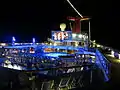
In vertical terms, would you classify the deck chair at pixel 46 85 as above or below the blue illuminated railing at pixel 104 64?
below

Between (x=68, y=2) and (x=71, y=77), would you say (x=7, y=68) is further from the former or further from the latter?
(x=68, y=2)

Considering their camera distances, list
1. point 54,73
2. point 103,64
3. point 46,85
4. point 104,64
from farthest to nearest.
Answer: point 103,64 < point 104,64 < point 54,73 < point 46,85

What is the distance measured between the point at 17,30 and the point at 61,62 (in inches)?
2407

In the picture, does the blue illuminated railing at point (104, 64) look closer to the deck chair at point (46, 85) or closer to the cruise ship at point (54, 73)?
the cruise ship at point (54, 73)

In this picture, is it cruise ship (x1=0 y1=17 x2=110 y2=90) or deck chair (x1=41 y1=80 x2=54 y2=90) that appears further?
deck chair (x1=41 y1=80 x2=54 y2=90)

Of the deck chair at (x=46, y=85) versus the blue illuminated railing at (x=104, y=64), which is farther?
the blue illuminated railing at (x=104, y=64)

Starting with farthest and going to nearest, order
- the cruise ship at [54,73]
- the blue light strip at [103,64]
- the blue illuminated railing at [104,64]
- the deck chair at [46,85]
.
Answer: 1. the blue light strip at [103,64]
2. the blue illuminated railing at [104,64]
3. the deck chair at [46,85]
4. the cruise ship at [54,73]

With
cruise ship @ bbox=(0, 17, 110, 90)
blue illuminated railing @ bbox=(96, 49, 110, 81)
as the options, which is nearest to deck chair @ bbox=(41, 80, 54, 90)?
cruise ship @ bbox=(0, 17, 110, 90)

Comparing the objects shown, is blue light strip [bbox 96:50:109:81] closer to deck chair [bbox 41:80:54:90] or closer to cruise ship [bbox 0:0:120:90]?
cruise ship [bbox 0:0:120:90]

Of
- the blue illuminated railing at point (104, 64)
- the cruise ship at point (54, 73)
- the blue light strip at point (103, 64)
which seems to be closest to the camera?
the cruise ship at point (54, 73)

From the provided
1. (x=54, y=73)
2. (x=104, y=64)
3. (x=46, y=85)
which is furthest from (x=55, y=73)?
(x=104, y=64)

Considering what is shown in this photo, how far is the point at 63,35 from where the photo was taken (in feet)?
119

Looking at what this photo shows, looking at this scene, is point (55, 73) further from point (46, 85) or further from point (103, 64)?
point (103, 64)

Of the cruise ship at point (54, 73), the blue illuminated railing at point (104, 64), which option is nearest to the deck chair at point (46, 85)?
the cruise ship at point (54, 73)
